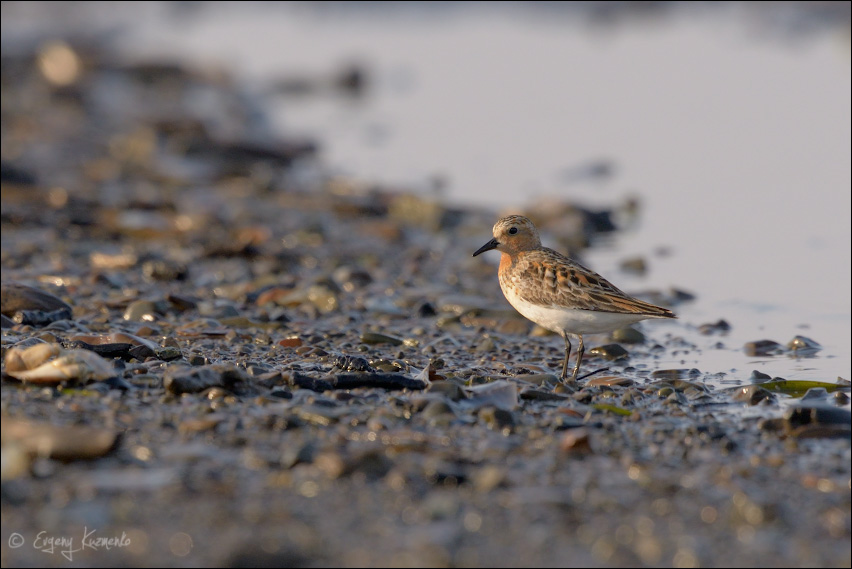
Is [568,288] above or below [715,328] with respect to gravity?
above

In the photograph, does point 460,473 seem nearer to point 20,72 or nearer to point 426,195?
point 426,195

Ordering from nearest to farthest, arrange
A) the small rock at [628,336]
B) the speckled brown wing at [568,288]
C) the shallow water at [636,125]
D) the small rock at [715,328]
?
1. the speckled brown wing at [568,288]
2. the small rock at [628,336]
3. the small rock at [715,328]
4. the shallow water at [636,125]

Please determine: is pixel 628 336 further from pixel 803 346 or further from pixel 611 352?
pixel 803 346

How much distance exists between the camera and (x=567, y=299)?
7.91 metres

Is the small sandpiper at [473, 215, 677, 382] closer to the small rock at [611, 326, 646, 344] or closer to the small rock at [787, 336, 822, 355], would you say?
the small rock at [611, 326, 646, 344]

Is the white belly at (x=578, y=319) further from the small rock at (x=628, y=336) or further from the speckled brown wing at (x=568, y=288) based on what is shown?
the small rock at (x=628, y=336)

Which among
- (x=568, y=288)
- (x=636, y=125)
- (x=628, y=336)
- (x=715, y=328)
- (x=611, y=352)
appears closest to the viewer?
(x=568, y=288)

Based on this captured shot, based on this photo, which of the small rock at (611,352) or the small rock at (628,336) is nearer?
the small rock at (611,352)

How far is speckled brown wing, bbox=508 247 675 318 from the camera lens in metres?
7.79

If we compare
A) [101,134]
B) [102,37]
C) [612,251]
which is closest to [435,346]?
[612,251]

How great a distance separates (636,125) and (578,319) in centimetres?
1134

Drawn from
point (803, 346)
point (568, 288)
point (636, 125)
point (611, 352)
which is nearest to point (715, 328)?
point (803, 346)

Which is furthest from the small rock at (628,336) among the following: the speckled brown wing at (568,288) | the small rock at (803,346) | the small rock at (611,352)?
the small rock at (803,346)

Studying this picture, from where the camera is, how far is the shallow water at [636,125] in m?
11.0
